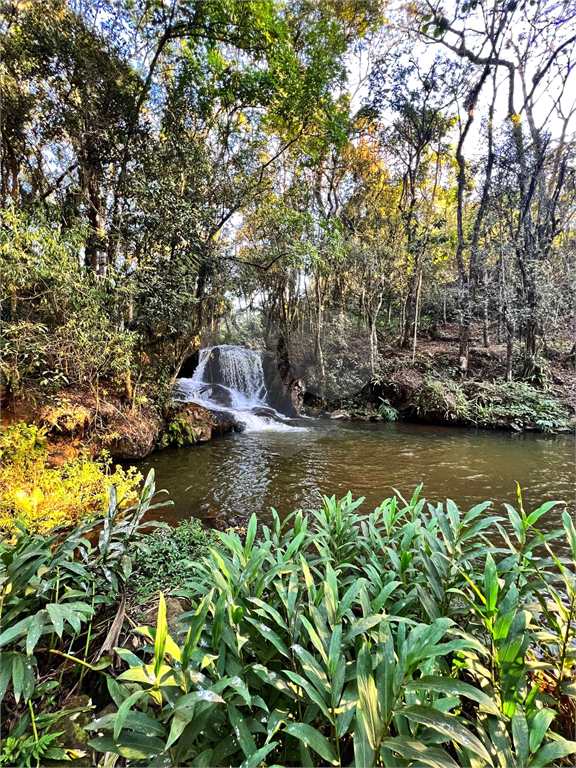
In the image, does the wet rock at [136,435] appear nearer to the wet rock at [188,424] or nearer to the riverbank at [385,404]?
the riverbank at [385,404]

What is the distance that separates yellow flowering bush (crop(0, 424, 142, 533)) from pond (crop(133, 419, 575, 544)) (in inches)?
31.9

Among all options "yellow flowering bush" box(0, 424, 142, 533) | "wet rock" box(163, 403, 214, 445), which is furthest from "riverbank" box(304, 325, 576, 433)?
"yellow flowering bush" box(0, 424, 142, 533)

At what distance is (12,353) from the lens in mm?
3504

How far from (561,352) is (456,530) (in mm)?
9259

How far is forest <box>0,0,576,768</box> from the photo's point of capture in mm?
774

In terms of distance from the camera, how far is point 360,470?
15.2 feet

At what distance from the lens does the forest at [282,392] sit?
30.5 inches

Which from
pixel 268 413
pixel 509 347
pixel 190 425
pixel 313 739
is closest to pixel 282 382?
pixel 268 413

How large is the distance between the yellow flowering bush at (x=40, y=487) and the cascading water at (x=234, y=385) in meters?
5.18

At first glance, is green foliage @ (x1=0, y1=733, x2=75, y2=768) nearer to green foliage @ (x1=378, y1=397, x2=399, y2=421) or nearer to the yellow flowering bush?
the yellow flowering bush

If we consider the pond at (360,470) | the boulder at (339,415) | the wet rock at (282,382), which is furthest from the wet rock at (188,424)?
the boulder at (339,415)

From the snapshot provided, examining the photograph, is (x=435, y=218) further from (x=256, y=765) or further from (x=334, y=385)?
(x=256, y=765)

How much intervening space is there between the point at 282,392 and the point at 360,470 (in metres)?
5.16

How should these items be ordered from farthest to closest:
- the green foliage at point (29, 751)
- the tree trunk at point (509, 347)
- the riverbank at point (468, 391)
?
the tree trunk at point (509, 347)
the riverbank at point (468, 391)
the green foliage at point (29, 751)
